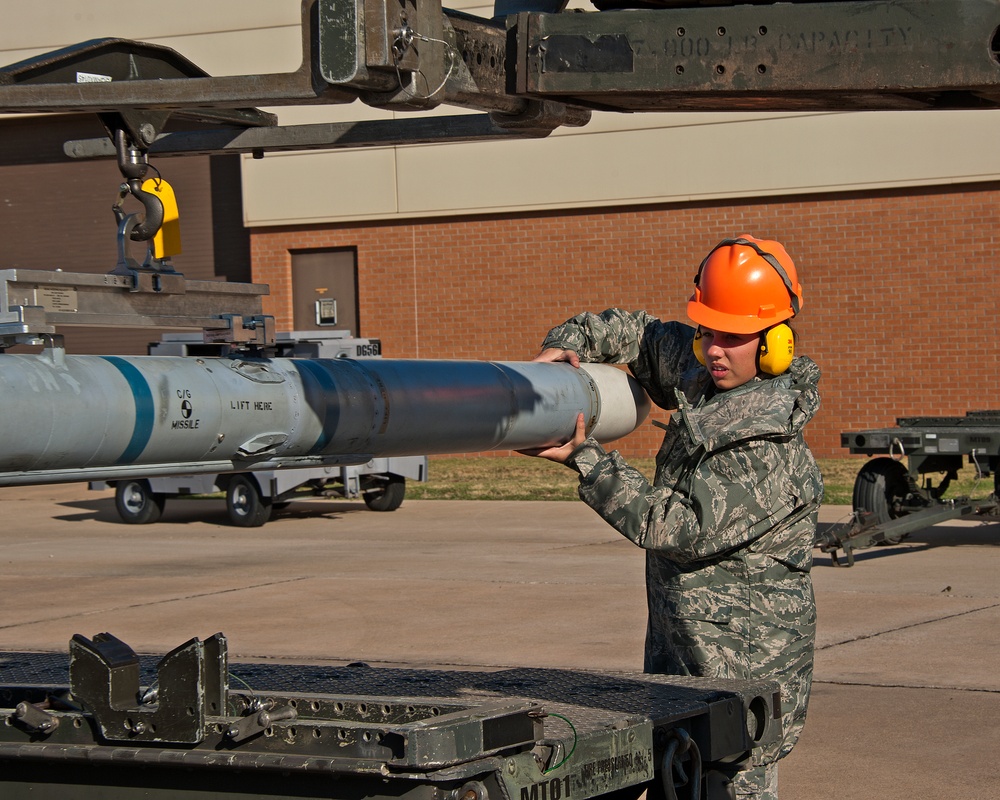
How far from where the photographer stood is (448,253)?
72.5 feet

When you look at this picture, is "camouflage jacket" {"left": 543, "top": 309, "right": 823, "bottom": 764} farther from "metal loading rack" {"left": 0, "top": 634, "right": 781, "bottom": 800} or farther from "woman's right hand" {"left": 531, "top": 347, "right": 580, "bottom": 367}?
"woman's right hand" {"left": 531, "top": 347, "right": 580, "bottom": 367}

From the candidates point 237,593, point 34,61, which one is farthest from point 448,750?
point 237,593

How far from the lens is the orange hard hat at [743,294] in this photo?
13.4 feet

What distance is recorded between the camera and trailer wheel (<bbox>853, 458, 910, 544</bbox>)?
38.8 feet

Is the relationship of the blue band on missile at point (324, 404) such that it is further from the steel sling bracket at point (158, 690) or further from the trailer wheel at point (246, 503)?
the trailer wheel at point (246, 503)

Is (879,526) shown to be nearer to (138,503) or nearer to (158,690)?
(138,503)

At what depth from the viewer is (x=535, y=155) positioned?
21.3m

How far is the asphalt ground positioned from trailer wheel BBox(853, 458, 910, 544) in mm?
405

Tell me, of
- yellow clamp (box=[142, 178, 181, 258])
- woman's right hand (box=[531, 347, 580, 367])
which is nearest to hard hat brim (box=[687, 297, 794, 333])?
woman's right hand (box=[531, 347, 580, 367])

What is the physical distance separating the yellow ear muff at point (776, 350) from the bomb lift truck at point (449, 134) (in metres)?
0.89

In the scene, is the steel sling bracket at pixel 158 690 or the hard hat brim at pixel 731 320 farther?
the hard hat brim at pixel 731 320

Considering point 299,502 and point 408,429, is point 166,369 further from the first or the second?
point 299,502

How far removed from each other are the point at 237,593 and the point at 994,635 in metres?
5.44

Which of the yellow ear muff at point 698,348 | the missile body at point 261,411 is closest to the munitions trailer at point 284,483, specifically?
the missile body at point 261,411
